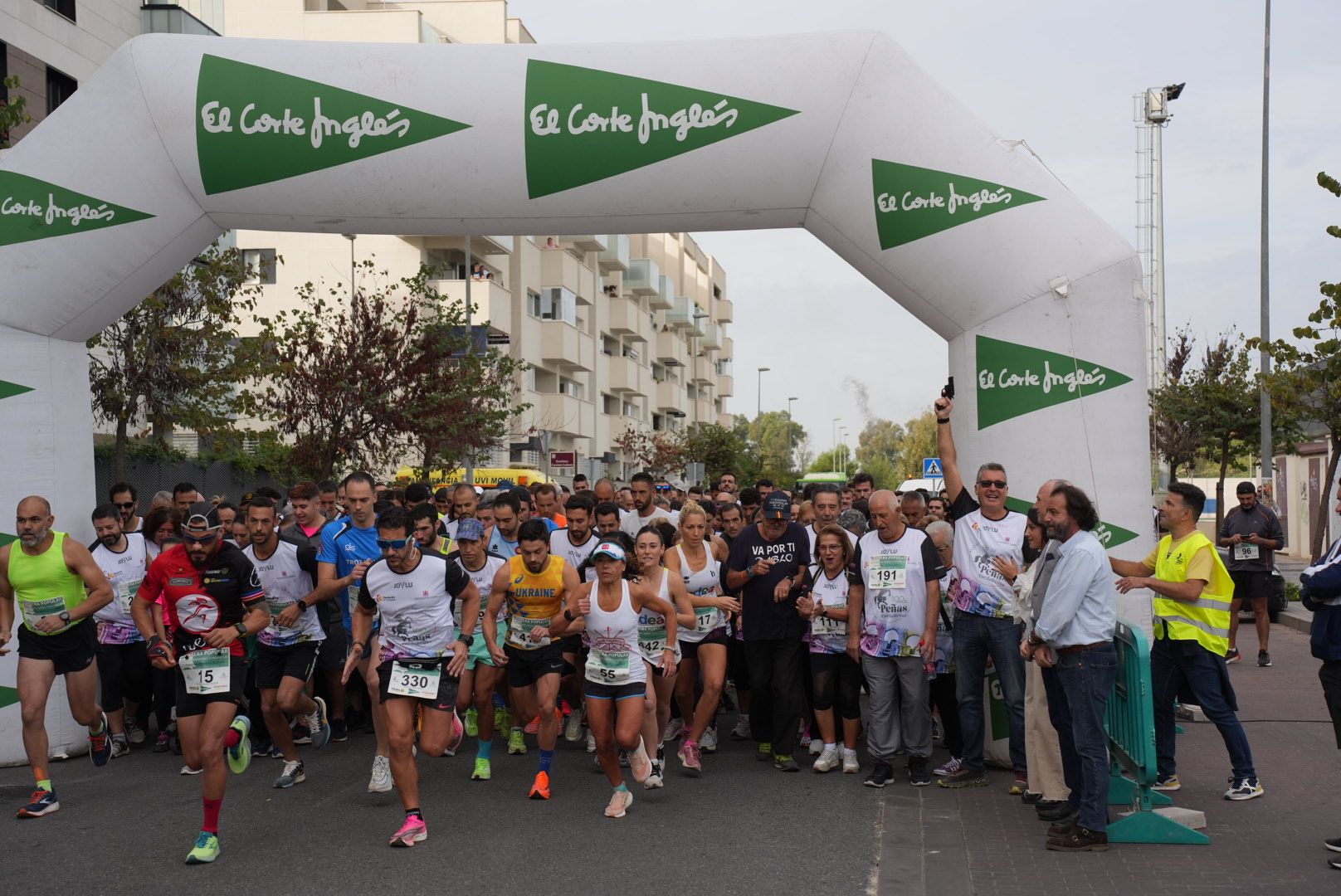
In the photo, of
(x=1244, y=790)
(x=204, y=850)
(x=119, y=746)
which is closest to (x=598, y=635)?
(x=204, y=850)

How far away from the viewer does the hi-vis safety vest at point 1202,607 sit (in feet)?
25.2

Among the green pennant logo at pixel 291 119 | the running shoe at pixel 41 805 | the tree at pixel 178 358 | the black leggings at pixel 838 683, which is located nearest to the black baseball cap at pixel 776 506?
the black leggings at pixel 838 683

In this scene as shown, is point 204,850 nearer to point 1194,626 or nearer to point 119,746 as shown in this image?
point 119,746

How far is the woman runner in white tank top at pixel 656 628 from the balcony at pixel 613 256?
46.6 metres

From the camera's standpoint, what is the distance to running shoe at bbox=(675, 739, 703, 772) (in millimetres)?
9016

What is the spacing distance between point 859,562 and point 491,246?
33382mm

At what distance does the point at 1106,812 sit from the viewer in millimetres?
6895

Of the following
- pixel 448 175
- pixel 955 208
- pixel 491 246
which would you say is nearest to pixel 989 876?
pixel 955 208

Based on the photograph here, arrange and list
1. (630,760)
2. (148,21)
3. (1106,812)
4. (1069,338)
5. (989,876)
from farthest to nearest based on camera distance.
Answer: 1. (148,21)
2. (1069,338)
3. (630,760)
4. (1106,812)
5. (989,876)

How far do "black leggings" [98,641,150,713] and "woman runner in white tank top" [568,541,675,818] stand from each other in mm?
3914

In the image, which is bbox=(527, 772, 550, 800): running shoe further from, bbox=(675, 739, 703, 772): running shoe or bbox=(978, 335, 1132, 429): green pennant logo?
bbox=(978, 335, 1132, 429): green pennant logo

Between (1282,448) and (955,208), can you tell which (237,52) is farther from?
(1282,448)

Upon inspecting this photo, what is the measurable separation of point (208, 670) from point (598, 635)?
2.20m

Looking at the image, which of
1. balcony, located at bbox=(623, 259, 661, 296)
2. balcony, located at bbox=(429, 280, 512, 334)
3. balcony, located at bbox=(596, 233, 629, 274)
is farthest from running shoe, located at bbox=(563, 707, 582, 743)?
balcony, located at bbox=(623, 259, 661, 296)
